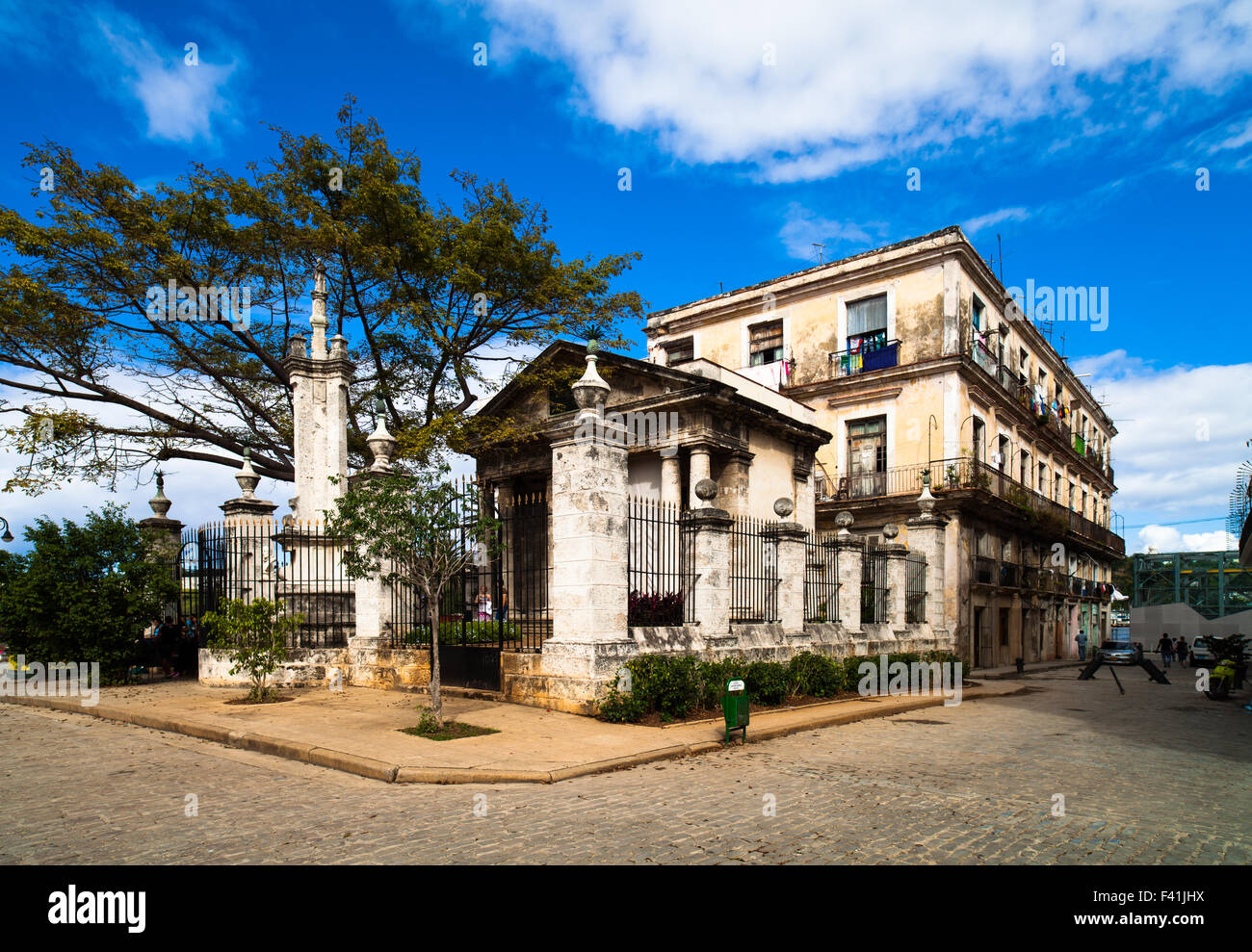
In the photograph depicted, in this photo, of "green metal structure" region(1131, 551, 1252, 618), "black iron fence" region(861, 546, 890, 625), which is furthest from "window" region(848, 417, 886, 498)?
"green metal structure" region(1131, 551, 1252, 618)

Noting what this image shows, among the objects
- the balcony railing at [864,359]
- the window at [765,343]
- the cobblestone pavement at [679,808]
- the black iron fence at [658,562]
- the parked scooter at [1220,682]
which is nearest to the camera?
the cobblestone pavement at [679,808]

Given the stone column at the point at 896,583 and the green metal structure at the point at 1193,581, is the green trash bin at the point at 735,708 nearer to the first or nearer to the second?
the stone column at the point at 896,583

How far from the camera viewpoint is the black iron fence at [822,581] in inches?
596

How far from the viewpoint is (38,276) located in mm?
16891

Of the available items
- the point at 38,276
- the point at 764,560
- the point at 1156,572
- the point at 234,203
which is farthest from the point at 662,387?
the point at 1156,572

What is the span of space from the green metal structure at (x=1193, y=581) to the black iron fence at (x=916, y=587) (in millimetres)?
45612

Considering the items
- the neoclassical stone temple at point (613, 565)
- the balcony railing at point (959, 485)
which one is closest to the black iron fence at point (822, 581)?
the neoclassical stone temple at point (613, 565)

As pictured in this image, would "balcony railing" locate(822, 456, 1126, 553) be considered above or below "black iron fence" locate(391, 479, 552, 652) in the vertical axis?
above

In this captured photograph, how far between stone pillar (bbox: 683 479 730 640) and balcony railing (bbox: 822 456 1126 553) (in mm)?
15158

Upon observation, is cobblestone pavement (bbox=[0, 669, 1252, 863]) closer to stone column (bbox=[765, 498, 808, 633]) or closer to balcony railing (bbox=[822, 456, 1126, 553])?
stone column (bbox=[765, 498, 808, 633])

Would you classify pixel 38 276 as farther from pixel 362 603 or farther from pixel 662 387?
pixel 662 387

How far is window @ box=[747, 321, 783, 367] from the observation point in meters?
30.8

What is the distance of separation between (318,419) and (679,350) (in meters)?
20.6
